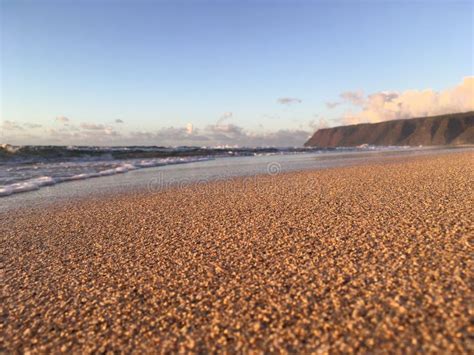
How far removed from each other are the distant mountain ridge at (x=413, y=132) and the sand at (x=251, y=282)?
12072 centimetres

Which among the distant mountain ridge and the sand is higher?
the distant mountain ridge

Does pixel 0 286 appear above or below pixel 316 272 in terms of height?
below

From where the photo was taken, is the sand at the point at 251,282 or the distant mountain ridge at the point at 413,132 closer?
the sand at the point at 251,282

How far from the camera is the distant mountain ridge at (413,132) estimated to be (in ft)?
356

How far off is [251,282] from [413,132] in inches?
5426

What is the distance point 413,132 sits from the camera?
120m

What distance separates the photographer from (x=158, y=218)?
5402mm

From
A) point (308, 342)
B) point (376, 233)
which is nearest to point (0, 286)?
point (308, 342)

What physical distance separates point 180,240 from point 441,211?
12.2ft

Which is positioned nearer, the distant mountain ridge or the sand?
the sand

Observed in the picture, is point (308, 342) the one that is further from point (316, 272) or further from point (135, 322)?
point (135, 322)

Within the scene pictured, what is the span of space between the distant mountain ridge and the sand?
396 feet

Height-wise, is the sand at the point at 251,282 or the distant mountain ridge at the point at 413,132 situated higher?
the distant mountain ridge at the point at 413,132

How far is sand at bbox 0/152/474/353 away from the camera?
1838mm
